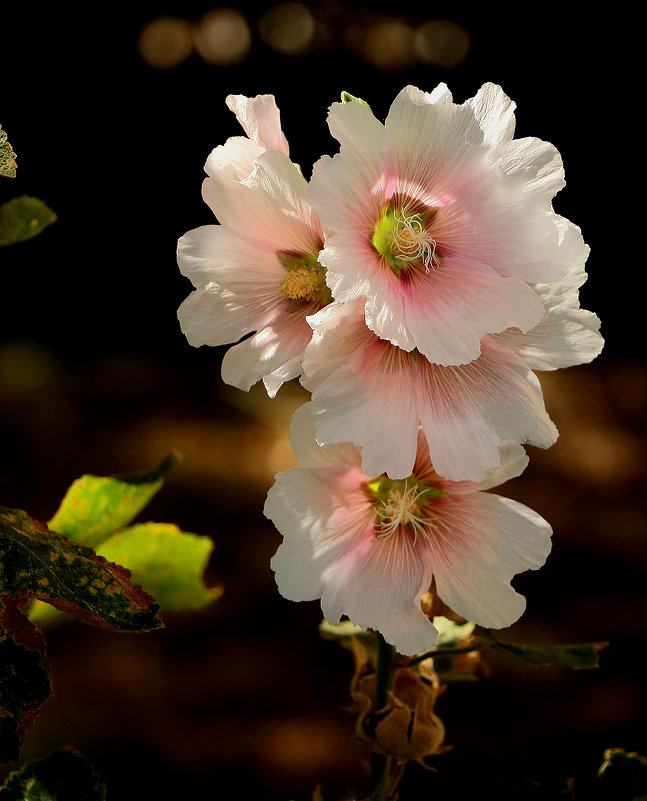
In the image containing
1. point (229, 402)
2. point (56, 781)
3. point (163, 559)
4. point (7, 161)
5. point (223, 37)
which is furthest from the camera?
point (229, 402)

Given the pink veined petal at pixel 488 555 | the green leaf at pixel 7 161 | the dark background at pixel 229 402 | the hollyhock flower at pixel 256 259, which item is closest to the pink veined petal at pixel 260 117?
the hollyhock flower at pixel 256 259

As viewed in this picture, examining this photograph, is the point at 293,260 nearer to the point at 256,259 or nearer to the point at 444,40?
the point at 256,259

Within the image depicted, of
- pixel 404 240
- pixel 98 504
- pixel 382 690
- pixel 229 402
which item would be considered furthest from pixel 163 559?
pixel 229 402

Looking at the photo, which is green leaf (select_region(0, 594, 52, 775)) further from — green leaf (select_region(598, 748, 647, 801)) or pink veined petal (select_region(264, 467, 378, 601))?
green leaf (select_region(598, 748, 647, 801))

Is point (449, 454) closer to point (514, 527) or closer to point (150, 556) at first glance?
point (514, 527)

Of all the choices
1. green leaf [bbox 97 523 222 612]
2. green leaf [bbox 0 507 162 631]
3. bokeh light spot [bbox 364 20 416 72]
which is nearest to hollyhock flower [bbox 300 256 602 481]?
green leaf [bbox 0 507 162 631]

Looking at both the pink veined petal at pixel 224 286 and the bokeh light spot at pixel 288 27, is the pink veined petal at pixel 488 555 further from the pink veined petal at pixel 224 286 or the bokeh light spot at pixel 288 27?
the bokeh light spot at pixel 288 27
